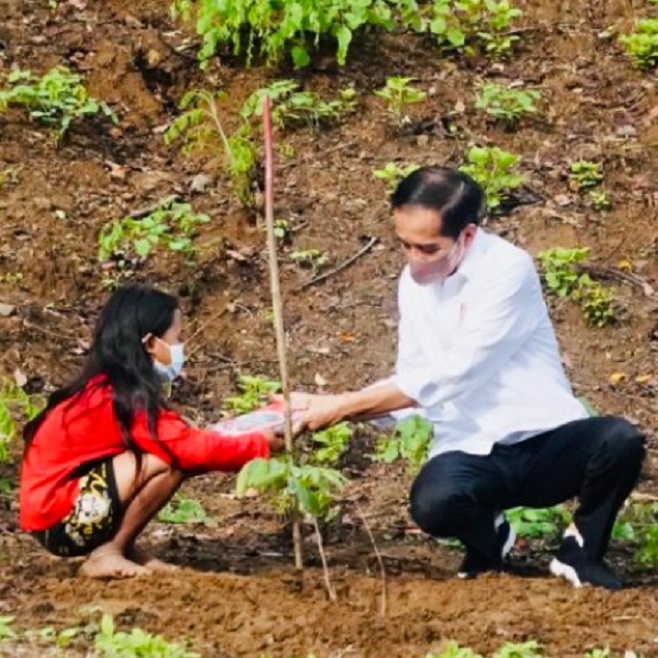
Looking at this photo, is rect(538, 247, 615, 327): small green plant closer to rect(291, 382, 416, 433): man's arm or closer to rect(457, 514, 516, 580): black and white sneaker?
rect(457, 514, 516, 580): black and white sneaker

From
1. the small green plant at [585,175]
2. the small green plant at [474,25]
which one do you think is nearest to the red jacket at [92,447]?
the small green plant at [585,175]

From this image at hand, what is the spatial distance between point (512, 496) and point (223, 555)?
1.17m

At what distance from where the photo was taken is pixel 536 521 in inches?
261

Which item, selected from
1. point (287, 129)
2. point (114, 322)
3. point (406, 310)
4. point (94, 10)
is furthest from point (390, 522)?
point (94, 10)

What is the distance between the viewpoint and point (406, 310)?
582 cm

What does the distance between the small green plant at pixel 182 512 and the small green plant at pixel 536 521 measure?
1.25 m

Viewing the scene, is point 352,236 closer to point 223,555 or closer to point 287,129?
point 287,129

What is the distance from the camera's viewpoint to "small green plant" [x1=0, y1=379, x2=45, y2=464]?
6.25 m

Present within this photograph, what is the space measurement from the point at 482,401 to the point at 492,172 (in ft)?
11.1

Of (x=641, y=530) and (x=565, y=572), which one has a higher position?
(x=565, y=572)

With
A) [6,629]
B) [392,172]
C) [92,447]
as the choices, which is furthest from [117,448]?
[392,172]

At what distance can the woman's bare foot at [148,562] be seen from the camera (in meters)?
5.71

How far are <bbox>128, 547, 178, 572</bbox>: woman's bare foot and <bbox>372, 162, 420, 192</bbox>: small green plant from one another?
3.66 metres

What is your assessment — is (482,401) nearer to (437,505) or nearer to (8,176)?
(437,505)
